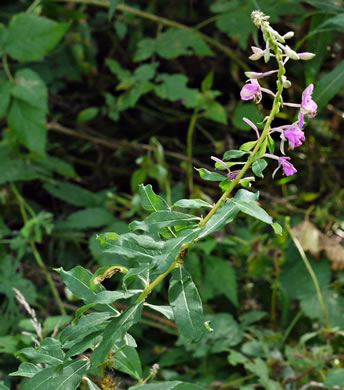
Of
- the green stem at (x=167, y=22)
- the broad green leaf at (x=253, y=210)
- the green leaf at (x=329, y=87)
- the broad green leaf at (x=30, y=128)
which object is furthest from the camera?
the green stem at (x=167, y=22)

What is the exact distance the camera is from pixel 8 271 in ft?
5.41

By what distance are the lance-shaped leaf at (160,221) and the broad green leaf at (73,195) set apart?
1.22 meters

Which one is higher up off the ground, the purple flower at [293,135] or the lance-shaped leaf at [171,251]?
the purple flower at [293,135]

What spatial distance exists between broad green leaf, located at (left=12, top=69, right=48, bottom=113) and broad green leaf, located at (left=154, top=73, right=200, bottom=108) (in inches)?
15.1

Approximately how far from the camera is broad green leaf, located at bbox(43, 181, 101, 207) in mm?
1896

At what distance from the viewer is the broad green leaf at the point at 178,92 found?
1.86m

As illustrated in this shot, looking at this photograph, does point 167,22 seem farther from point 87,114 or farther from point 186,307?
point 186,307

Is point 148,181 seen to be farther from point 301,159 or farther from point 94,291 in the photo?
point 94,291

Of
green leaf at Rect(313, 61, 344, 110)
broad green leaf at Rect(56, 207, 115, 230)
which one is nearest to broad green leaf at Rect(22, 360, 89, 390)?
green leaf at Rect(313, 61, 344, 110)

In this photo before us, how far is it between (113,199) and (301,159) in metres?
0.74

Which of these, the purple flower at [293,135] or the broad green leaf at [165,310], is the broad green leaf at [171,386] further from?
the purple flower at [293,135]

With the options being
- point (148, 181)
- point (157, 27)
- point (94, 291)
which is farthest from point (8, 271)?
point (157, 27)

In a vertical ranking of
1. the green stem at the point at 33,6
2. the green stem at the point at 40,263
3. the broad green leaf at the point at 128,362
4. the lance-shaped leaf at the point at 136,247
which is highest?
the green stem at the point at 33,6

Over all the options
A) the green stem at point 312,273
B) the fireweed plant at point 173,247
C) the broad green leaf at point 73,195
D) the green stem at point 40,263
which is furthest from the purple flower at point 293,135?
the broad green leaf at point 73,195
